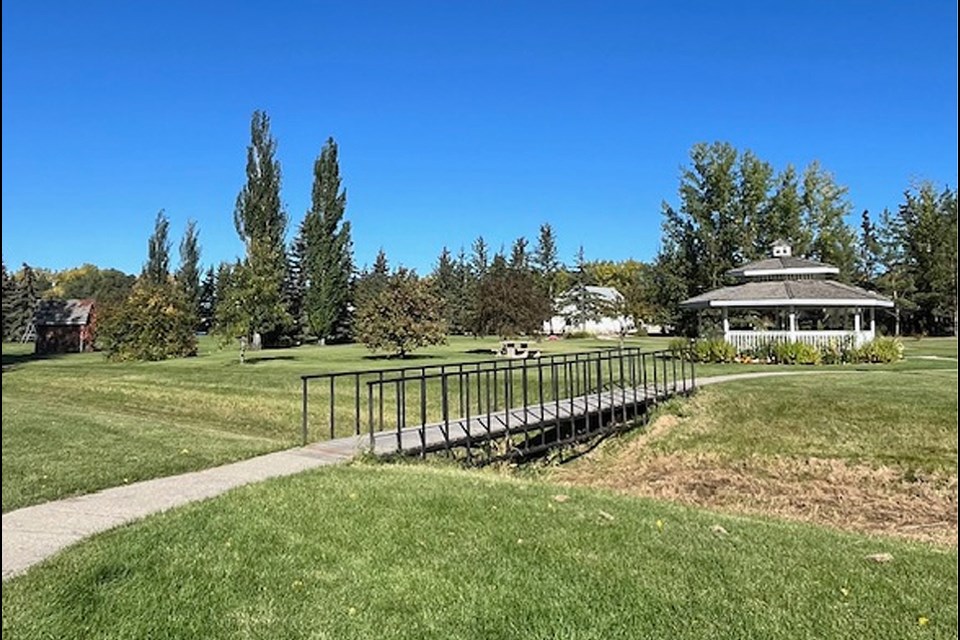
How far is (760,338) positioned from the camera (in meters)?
24.6

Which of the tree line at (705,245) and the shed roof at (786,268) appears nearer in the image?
the shed roof at (786,268)

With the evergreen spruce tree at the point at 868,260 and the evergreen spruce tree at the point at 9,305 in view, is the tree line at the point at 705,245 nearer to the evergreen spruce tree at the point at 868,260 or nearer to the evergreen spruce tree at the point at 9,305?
the evergreen spruce tree at the point at 868,260

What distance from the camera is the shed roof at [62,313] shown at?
50125mm

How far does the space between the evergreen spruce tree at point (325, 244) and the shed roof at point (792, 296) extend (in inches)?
1103

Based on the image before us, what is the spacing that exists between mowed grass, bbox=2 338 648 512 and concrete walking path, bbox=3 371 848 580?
32cm

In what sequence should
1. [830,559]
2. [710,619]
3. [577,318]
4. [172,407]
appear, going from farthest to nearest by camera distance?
[577,318]
[172,407]
[830,559]
[710,619]

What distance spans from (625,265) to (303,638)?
8754cm

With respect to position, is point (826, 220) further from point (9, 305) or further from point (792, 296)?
point (9, 305)

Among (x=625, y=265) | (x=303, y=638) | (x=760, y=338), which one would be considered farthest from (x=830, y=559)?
(x=625, y=265)

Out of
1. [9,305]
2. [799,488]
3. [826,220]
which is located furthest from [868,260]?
[9,305]

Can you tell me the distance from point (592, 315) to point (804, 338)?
79.8 ft

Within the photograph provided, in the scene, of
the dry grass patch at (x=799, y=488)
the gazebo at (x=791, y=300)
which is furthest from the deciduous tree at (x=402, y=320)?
the dry grass patch at (x=799, y=488)

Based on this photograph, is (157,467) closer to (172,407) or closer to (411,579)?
(411,579)

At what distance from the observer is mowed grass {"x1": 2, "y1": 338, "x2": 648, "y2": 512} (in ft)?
23.9
